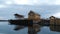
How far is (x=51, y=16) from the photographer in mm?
25484

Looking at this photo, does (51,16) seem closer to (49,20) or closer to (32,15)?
(49,20)

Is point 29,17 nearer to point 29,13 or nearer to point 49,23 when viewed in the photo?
point 29,13

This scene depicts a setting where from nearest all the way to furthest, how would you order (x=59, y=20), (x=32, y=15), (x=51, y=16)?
(x=59, y=20) < (x=51, y=16) < (x=32, y=15)

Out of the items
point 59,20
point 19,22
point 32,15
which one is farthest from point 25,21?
point 59,20

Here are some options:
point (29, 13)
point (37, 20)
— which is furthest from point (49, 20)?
point (29, 13)

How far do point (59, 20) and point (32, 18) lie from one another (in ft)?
16.4

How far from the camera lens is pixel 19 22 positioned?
24.6m

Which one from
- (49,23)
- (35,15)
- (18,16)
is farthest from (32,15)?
(49,23)

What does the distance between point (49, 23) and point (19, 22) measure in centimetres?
435

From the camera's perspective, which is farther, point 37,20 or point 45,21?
point 37,20

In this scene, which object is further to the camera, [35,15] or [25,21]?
[35,15]

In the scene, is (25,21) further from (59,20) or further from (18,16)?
(59,20)

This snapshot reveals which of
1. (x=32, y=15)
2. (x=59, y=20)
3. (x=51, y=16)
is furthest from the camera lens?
(x=32, y=15)

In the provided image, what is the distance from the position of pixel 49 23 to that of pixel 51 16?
1552 mm
